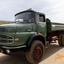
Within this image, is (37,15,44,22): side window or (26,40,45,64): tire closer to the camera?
(26,40,45,64): tire

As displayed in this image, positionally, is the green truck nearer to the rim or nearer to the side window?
the rim

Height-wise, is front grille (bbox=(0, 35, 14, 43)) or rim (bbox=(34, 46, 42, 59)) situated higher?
front grille (bbox=(0, 35, 14, 43))

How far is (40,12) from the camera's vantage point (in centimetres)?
362

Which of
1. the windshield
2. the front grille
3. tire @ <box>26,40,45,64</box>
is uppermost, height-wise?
the windshield

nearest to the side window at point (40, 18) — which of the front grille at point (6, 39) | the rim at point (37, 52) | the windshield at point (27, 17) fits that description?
the windshield at point (27, 17)

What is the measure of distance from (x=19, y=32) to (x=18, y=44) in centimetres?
43

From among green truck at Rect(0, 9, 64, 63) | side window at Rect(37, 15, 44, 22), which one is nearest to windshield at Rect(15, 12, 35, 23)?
green truck at Rect(0, 9, 64, 63)

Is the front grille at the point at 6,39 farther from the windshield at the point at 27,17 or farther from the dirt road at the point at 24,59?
the windshield at the point at 27,17

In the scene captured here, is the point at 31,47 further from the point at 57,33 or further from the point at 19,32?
the point at 57,33

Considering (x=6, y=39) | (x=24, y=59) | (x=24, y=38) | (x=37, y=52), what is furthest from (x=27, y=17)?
(x=24, y=59)

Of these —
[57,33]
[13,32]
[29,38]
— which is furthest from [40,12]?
[57,33]

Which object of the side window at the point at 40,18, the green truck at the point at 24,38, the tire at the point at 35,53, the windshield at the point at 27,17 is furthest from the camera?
the side window at the point at 40,18

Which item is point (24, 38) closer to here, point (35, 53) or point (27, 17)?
point (35, 53)

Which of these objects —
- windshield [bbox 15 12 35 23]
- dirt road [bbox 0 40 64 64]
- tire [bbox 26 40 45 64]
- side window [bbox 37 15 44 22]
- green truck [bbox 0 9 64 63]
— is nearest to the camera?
green truck [bbox 0 9 64 63]
